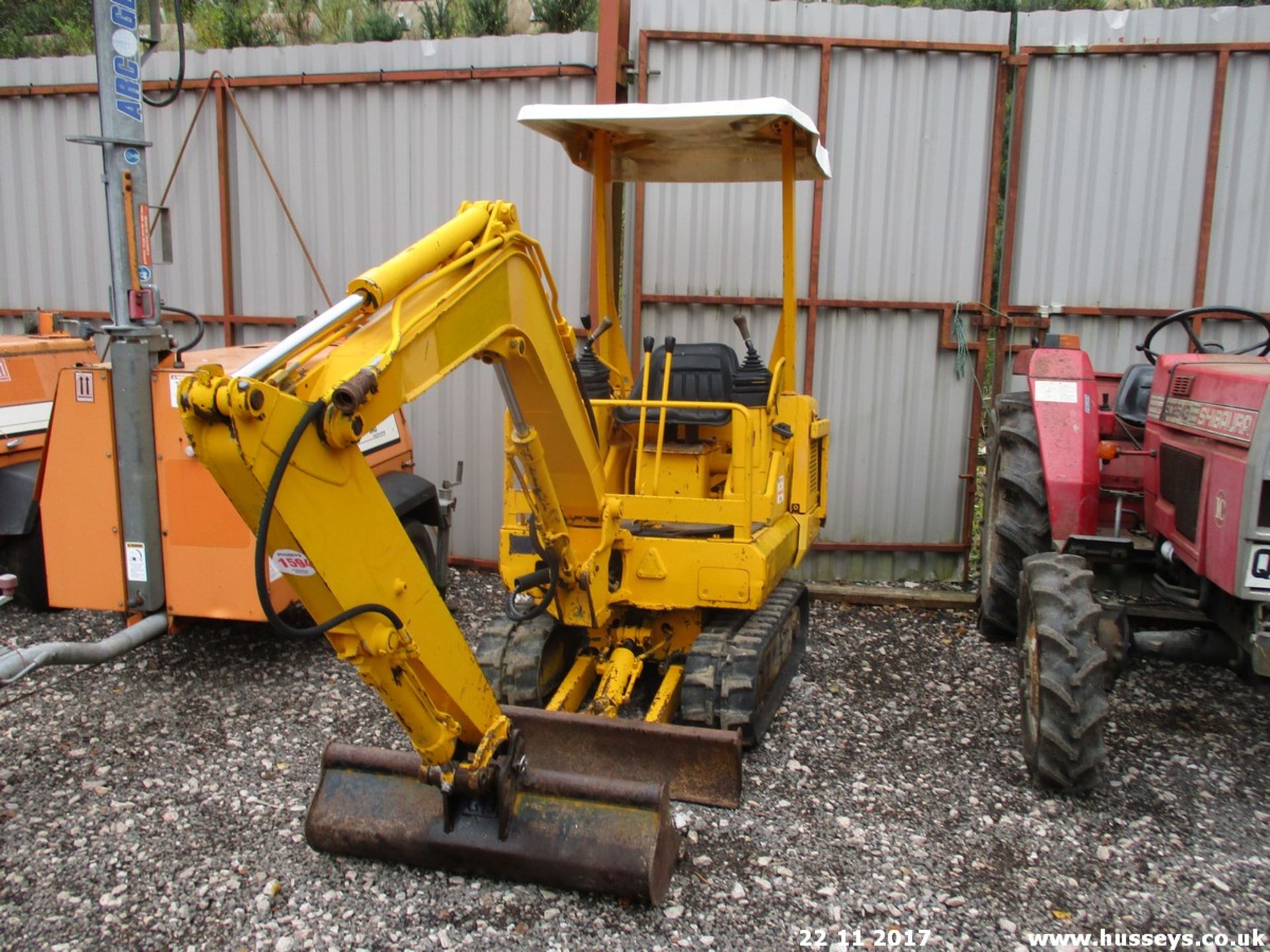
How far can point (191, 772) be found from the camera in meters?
4.04

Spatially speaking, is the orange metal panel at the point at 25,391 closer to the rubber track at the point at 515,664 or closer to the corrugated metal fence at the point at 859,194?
the corrugated metal fence at the point at 859,194

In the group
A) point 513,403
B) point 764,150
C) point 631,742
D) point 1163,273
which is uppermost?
point 764,150

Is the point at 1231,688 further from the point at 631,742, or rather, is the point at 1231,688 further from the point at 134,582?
the point at 134,582

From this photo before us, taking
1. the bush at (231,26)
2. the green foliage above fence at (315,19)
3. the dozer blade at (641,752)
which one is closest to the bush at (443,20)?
the green foliage above fence at (315,19)

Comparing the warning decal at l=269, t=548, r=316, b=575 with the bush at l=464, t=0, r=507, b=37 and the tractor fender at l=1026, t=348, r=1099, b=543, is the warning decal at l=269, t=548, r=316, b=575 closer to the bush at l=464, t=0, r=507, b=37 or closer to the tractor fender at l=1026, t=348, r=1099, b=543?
the tractor fender at l=1026, t=348, r=1099, b=543

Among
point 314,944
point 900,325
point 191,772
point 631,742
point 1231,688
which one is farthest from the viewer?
point 900,325

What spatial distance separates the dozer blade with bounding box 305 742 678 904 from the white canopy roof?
2.62 metres

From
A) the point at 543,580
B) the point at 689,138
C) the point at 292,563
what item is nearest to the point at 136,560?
the point at 543,580

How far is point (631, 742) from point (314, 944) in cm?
127

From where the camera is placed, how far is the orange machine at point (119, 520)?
4.76 meters

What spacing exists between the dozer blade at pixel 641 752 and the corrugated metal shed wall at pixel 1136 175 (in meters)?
4.26

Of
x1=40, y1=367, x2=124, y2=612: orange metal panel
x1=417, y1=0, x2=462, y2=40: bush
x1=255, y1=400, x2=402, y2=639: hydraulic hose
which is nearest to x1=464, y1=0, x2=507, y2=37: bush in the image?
x1=417, y1=0, x2=462, y2=40: bush

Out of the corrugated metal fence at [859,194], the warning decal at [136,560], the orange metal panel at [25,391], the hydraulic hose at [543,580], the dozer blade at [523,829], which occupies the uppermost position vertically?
the corrugated metal fence at [859,194]

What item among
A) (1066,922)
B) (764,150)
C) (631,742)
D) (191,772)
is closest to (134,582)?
(191,772)
